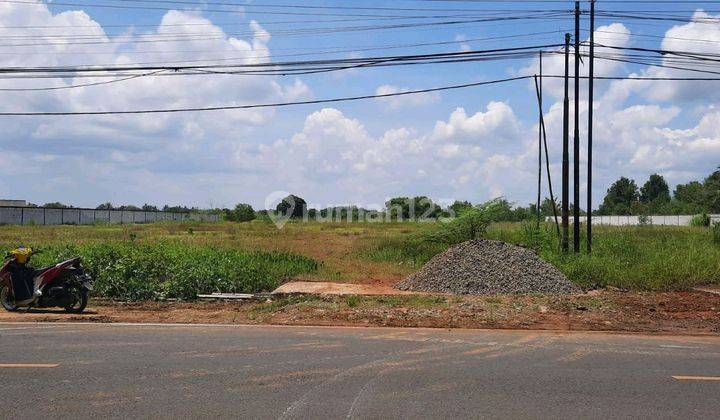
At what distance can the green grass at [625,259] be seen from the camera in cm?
1883

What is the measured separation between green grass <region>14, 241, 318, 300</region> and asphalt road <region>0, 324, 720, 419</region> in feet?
15.8

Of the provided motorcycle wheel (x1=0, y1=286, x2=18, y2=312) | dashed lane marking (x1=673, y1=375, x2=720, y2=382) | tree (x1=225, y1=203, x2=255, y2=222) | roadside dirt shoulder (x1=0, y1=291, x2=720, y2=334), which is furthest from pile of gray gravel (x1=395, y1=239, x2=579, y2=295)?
tree (x1=225, y1=203, x2=255, y2=222)

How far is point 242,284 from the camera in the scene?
55.9ft

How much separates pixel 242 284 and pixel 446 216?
1162cm

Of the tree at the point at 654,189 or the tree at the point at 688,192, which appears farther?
the tree at the point at 654,189

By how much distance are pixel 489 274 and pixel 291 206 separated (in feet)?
180

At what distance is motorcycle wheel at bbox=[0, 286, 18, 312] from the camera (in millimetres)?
13805

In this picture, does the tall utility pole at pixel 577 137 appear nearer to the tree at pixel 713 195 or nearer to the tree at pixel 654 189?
the tree at pixel 713 195

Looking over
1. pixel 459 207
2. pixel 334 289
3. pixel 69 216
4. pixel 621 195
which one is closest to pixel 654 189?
pixel 621 195

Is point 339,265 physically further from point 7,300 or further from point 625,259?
point 7,300

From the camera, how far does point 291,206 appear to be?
72188 millimetres

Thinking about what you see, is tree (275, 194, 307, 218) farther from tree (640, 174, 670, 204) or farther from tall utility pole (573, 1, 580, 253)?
tree (640, 174, 670, 204)

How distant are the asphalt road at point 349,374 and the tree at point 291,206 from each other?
60.4m

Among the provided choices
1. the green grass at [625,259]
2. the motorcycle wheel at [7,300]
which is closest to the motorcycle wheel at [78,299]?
the motorcycle wheel at [7,300]
